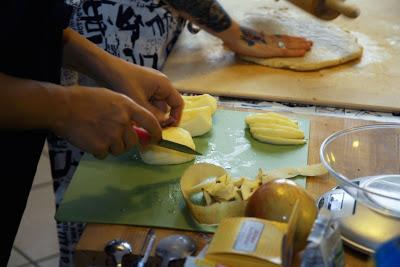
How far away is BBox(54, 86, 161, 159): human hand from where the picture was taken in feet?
2.80

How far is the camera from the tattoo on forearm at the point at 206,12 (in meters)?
1.53

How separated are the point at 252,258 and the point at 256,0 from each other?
140cm

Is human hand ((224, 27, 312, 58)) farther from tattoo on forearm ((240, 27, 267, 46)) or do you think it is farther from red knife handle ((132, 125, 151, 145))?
red knife handle ((132, 125, 151, 145))

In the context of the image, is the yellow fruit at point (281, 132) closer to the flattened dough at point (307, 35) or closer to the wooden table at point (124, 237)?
the wooden table at point (124, 237)

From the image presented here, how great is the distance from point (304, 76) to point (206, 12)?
0.31m

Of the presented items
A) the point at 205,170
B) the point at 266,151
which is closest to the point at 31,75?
the point at 205,170

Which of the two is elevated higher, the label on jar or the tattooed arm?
the label on jar

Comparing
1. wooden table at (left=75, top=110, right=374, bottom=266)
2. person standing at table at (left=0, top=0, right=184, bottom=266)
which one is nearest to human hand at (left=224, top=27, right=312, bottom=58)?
person standing at table at (left=0, top=0, right=184, bottom=266)

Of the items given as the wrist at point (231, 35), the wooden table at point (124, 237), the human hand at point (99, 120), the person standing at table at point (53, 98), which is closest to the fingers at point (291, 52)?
the wrist at point (231, 35)

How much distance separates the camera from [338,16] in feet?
5.84

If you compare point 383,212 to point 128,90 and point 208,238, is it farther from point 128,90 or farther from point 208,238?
point 128,90

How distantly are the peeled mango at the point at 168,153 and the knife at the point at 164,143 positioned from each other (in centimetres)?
3

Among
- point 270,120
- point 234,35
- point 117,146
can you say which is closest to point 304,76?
point 234,35

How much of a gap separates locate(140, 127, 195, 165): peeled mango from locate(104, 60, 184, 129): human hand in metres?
0.04
